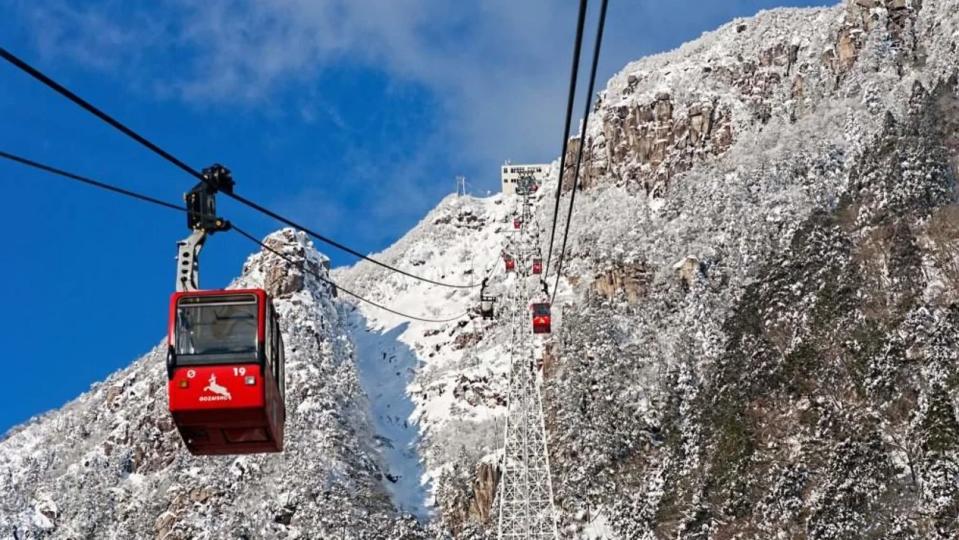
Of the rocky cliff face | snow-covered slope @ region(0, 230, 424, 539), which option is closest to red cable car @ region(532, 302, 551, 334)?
the rocky cliff face

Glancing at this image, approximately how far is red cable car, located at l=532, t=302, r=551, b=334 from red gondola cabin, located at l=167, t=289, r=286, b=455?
27.6m

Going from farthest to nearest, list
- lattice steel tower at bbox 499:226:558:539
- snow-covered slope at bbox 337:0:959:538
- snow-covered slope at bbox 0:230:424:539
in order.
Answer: snow-covered slope at bbox 0:230:424:539, snow-covered slope at bbox 337:0:959:538, lattice steel tower at bbox 499:226:558:539

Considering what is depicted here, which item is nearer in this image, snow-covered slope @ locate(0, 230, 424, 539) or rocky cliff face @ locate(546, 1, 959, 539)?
rocky cliff face @ locate(546, 1, 959, 539)

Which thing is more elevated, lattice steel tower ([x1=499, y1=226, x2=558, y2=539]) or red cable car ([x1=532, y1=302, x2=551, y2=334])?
red cable car ([x1=532, y1=302, x2=551, y2=334])

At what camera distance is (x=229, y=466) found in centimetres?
9000

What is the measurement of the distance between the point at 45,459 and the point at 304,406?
39.4m

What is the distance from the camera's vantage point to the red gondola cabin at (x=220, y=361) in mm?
15312

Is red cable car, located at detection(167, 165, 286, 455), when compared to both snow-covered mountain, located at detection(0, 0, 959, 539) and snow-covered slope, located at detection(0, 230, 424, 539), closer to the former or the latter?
snow-covered mountain, located at detection(0, 0, 959, 539)

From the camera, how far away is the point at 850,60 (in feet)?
395

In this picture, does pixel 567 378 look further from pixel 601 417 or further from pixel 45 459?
pixel 45 459

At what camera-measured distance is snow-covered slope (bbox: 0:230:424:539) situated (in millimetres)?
83125

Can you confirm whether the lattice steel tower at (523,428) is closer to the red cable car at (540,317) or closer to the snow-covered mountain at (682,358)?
the red cable car at (540,317)

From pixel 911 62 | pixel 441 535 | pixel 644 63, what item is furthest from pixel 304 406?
pixel 644 63

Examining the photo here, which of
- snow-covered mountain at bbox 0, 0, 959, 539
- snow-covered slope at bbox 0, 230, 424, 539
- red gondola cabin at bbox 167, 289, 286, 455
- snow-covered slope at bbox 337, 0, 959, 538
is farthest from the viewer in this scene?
snow-covered slope at bbox 0, 230, 424, 539
